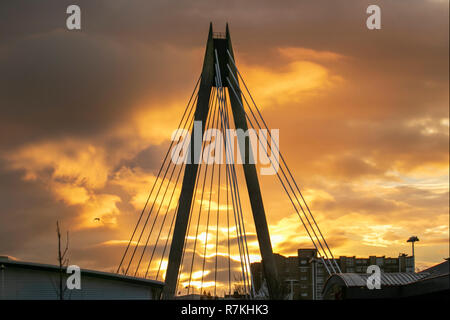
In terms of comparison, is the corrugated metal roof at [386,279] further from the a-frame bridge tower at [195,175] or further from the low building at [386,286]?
the a-frame bridge tower at [195,175]

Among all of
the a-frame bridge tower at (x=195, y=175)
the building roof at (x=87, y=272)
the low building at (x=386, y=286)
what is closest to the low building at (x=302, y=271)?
the a-frame bridge tower at (x=195, y=175)

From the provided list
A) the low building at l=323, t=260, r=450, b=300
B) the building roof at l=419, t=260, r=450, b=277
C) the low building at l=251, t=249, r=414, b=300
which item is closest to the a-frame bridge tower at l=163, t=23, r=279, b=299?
the low building at l=323, t=260, r=450, b=300

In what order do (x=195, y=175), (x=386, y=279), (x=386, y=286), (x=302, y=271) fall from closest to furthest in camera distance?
(x=386, y=286) < (x=386, y=279) < (x=195, y=175) < (x=302, y=271)

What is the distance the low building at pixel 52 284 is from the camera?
31438 mm

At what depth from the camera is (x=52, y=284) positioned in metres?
32.8

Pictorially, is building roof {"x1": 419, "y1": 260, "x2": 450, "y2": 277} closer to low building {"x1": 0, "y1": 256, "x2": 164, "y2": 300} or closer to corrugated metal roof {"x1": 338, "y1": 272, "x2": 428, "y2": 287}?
corrugated metal roof {"x1": 338, "y1": 272, "x2": 428, "y2": 287}

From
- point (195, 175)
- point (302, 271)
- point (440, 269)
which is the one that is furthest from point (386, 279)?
point (302, 271)

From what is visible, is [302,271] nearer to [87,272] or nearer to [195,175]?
[195,175]

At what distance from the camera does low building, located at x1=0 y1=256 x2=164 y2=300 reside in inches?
1238

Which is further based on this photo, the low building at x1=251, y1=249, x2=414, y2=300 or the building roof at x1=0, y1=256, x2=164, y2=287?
the low building at x1=251, y1=249, x2=414, y2=300
